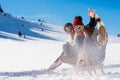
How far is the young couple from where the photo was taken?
1155cm

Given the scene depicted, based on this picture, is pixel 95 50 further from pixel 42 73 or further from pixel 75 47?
pixel 42 73

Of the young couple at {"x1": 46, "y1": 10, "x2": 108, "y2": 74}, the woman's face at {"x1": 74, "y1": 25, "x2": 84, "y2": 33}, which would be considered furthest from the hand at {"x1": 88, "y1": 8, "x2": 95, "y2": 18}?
the woman's face at {"x1": 74, "y1": 25, "x2": 84, "y2": 33}

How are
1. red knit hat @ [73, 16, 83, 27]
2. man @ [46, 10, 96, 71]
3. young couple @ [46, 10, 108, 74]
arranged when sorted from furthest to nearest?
red knit hat @ [73, 16, 83, 27]
man @ [46, 10, 96, 71]
young couple @ [46, 10, 108, 74]

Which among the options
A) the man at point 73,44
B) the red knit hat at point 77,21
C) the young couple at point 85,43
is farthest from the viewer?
the red knit hat at point 77,21

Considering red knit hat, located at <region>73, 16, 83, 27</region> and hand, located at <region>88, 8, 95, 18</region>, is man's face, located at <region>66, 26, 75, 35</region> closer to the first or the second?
red knit hat, located at <region>73, 16, 83, 27</region>

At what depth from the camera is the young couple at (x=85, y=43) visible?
37.9 ft

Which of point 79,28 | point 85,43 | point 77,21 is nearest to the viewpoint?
point 85,43

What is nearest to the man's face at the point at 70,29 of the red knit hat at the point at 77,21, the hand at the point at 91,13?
the red knit hat at the point at 77,21

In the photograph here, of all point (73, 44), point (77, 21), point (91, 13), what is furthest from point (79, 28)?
point (91, 13)

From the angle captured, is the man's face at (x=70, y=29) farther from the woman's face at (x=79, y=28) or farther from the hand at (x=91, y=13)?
the hand at (x=91, y=13)

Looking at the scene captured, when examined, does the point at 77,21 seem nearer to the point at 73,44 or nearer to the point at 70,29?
the point at 70,29

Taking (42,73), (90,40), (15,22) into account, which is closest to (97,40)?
(90,40)

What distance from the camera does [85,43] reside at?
38.0 ft

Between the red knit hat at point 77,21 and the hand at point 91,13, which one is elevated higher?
the hand at point 91,13
